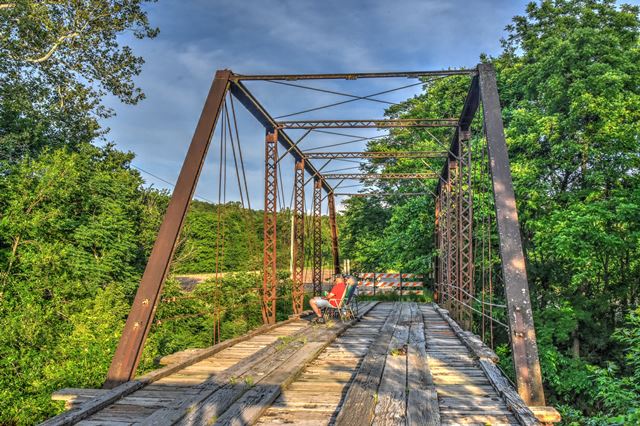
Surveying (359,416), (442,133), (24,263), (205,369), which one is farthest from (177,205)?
(442,133)

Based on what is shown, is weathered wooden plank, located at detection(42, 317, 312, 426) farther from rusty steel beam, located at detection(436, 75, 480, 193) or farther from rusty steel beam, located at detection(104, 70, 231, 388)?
rusty steel beam, located at detection(436, 75, 480, 193)

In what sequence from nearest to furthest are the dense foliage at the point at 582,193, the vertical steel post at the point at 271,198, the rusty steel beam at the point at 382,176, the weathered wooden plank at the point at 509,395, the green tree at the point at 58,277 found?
the weathered wooden plank at the point at 509,395 < the green tree at the point at 58,277 < the vertical steel post at the point at 271,198 < the dense foliage at the point at 582,193 < the rusty steel beam at the point at 382,176

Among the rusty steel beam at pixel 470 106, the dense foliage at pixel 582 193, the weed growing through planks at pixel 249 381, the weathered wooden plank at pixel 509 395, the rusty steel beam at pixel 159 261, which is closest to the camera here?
the weathered wooden plank at pixel 509 395

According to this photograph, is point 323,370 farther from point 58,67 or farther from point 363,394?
point 58,67

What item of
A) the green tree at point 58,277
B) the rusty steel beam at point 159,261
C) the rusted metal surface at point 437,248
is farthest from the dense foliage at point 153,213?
the rusted metal surface at point 437,248

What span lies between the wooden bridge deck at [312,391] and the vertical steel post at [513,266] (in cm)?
25

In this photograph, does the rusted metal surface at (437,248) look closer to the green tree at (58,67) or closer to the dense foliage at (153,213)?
the dense foliage at (153,213)

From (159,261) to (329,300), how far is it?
20.4 ft

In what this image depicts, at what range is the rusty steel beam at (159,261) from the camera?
4.65 meters

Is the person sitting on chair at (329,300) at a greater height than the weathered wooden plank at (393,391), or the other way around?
the person sitting on chair at (329,300)

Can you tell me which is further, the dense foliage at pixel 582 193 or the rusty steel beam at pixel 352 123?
the dense foliage at pixel 582 193

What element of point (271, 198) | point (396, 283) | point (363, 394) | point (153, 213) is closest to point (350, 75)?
point (271, 198)

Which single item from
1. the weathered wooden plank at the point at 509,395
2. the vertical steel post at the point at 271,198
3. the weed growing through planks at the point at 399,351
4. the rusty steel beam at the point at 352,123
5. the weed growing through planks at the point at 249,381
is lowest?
the weed growing through planks at the point at 399,351

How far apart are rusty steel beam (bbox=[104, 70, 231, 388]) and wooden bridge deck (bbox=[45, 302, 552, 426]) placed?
1.05ft
